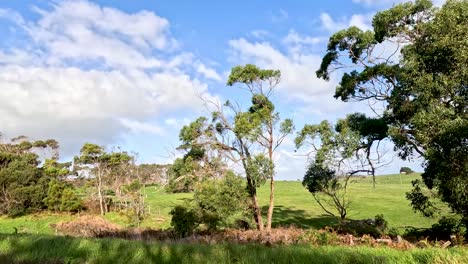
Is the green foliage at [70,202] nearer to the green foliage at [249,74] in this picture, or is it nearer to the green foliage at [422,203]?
the green foliage at [249,74]

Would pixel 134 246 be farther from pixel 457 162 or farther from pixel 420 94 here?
pixel 420 94

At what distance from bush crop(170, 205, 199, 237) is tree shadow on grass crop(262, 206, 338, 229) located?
32.0 feet

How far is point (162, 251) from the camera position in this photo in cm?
917

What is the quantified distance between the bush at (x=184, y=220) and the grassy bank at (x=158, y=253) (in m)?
15.1

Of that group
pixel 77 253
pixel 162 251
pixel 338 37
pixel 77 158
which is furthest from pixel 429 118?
pixel 77 158

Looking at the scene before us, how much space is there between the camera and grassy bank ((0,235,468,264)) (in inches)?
284

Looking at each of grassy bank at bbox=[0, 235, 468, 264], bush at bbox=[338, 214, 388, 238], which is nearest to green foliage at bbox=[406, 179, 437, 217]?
bush at bbox=[338, 214, 388, 238]

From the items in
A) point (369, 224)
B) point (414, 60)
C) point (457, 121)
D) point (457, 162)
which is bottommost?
point (369, 224)

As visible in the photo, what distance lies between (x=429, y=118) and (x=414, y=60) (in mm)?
3216

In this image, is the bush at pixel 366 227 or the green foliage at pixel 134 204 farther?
the green foliage at pixel 134 204

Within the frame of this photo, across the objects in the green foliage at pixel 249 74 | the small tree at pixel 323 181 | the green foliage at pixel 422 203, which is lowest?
the green foliage at pixel 422 203

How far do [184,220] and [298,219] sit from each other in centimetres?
1676

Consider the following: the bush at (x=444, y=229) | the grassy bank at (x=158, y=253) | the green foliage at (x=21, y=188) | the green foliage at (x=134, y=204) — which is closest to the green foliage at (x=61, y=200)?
the green foliage at (x=21, y=188)

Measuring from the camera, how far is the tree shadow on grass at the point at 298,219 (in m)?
35.3
